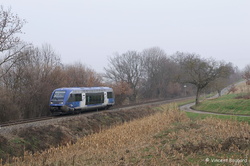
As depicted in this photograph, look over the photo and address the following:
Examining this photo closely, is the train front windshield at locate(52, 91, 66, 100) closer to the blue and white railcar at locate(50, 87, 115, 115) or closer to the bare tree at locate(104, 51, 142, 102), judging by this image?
the blue and white railcar at locate(50, 87, 115, 115)

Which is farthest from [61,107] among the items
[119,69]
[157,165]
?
[119,69]

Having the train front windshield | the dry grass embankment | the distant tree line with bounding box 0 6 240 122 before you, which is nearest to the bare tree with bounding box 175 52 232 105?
the distant tree line with bounding box 0 6 240 122

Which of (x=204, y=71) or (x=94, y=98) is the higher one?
(x=204, y=71)

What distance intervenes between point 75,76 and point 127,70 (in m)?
24.2

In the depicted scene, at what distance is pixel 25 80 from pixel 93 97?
7022 mm

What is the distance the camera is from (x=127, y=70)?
5909cm

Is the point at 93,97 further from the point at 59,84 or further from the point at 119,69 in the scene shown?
the point at 119,69

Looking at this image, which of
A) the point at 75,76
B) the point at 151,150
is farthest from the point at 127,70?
the point at 151,150

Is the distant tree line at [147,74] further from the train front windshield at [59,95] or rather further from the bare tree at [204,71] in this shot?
the train front windshield at [59,95]

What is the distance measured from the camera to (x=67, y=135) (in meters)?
15.1

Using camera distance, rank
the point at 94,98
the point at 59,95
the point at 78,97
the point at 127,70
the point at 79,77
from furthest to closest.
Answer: the point at 127,70 → the point at 79,77 → the point at 94,98 → the point at 78,97 → the point at 59,95

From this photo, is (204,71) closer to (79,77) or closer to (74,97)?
(79,77)

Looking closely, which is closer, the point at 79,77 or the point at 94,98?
the point at 94,98

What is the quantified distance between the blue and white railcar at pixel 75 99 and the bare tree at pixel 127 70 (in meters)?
30.4
